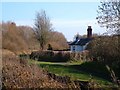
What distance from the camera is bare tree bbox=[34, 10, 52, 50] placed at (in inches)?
2184

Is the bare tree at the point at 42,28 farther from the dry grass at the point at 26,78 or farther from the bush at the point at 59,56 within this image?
the dry grass at the point at 26,78

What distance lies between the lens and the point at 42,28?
55.8 m

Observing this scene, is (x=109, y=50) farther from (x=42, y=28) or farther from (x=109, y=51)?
(x=42, y=28)

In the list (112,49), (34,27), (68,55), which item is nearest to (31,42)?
Result: (34,27)

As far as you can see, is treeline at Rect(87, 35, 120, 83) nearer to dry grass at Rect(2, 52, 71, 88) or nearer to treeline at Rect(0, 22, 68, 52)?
treeline at Rect(0, 22, 68, 52)

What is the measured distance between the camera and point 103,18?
25.6m

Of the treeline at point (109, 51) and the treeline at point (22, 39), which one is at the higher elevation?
the treeline at point (22, 39)

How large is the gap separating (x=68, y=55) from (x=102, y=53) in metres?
16.9

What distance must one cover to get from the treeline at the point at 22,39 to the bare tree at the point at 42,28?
1.10 metres

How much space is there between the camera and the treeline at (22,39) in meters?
37.7

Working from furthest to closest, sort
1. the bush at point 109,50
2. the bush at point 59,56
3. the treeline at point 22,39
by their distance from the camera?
the bush at point 59,56 < the treeline at point 22,39 < the bush at point 109,50

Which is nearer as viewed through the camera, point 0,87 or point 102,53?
point 0,87

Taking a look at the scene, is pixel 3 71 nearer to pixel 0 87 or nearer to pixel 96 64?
pixel 0 87

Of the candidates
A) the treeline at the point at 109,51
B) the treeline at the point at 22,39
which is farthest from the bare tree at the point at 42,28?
the treeline at the point at 109,51
